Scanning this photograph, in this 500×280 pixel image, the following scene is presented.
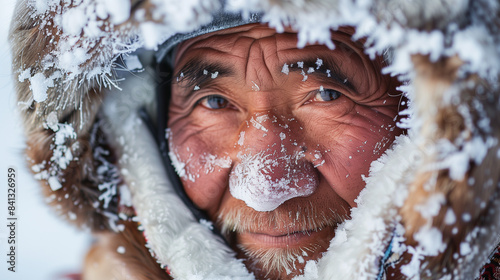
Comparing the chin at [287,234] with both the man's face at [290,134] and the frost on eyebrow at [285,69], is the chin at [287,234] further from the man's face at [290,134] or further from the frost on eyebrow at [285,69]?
the frost on eyebrow at [285,69]

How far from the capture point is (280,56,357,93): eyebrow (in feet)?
2.96

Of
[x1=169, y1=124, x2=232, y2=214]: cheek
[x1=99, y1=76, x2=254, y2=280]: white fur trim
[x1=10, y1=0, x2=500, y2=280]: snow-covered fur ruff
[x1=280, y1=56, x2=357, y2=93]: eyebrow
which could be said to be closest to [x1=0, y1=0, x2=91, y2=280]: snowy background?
[x1=10, y1=0, x2=500, y2=280]: snow-covered fur ruff

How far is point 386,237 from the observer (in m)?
0.70

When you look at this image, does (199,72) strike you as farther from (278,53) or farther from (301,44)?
(301,44)

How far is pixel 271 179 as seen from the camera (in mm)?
852

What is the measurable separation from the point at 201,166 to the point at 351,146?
0.40 m

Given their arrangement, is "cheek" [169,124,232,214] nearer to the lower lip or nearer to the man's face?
the man's face

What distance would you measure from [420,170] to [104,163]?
36.1 inches

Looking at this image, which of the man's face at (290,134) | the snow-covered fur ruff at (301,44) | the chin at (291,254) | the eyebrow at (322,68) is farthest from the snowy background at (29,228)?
the eyebrow at (322,68)

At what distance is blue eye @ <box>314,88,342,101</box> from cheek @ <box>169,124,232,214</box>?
0.28 m

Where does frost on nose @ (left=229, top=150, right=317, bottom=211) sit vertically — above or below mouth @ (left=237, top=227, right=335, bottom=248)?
above

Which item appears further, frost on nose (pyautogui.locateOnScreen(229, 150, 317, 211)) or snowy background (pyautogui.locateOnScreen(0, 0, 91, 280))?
snowy background (pyautogui.locateOnScreen(0, 0, 91, 280))

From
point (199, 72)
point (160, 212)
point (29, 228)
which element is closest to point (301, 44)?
point (199, 72)

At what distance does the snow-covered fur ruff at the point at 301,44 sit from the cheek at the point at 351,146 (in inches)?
2.3
